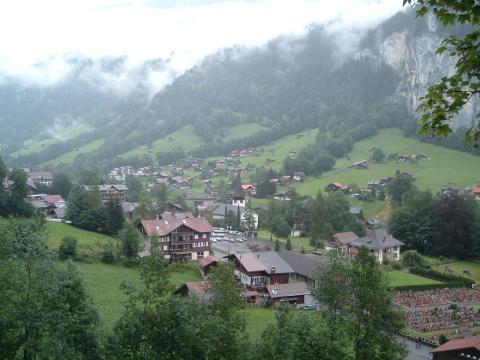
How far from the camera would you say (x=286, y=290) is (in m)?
45.8

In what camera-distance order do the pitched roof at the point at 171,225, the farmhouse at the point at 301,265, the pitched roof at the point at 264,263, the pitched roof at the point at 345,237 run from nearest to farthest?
the pitched roof at the point at 264,263
the farmhouse at the point at 301,265
the pitched roof at the point at 171,225
the pitched roof at the point at 345,237

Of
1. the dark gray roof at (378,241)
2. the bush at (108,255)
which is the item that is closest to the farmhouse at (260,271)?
the bush at (108,255)

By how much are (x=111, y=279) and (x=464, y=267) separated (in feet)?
133

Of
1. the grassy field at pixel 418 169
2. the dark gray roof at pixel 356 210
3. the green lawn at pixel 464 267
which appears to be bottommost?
the green lawn at pixel 464 267

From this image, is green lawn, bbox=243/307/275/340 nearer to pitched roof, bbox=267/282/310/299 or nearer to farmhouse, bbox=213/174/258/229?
pitched roof, bbox=267/282/310/299

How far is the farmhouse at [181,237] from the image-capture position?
55938 millimetres

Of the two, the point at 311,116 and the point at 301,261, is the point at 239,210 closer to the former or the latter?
the point at 301,261

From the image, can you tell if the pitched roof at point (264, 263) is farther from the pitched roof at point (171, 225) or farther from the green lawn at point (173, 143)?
the green lawn at point (173, 143)

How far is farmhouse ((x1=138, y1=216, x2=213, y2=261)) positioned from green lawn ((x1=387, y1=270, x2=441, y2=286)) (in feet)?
66.2

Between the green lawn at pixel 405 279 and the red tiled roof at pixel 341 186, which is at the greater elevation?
the red tiled roof at pixel 341 186

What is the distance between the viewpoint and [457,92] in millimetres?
6590

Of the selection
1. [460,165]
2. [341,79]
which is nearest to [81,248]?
[460,165]

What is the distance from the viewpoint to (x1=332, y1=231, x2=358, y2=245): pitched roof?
69.4m

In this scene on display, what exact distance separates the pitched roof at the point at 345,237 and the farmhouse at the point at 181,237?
20.2m
